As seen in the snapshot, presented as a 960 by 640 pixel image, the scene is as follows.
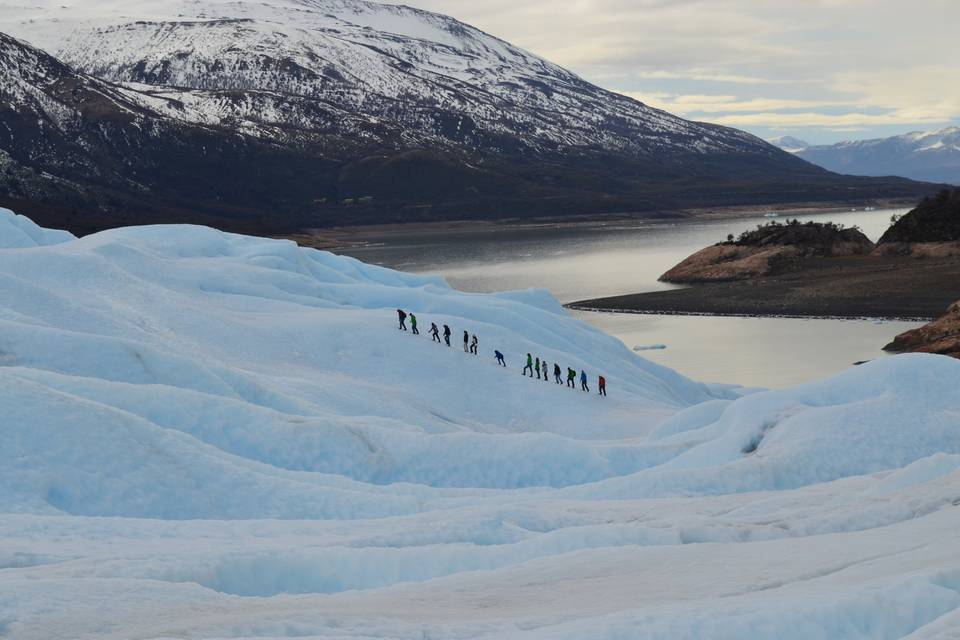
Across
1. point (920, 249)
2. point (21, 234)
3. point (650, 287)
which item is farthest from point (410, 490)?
point (920, 249)

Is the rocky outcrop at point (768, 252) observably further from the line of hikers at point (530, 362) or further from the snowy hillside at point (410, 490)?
the snowy hillside at point (410, 490)

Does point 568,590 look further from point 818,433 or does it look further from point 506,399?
point 506,399

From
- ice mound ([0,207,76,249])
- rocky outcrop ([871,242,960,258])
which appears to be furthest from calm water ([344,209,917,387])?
ice mound ([0,207,76,249])

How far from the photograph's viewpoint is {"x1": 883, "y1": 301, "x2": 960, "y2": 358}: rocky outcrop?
2217 inches

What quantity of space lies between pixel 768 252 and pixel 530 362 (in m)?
74.9

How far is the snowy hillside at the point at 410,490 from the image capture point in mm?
12211

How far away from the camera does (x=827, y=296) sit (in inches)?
3477

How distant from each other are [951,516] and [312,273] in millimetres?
44757

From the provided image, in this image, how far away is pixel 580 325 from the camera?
53.6m

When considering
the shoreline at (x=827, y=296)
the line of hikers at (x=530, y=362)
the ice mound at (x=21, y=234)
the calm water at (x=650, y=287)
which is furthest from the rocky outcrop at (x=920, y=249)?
the ice mound at (x=21, y=234)

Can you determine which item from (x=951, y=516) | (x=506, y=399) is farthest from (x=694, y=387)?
(x=951, y=516)

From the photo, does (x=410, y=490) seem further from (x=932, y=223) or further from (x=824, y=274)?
(x=932, y=223)

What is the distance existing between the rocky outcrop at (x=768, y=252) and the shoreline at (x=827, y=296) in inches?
147

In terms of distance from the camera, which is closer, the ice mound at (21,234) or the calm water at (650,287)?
the ice mound at (21,234)
